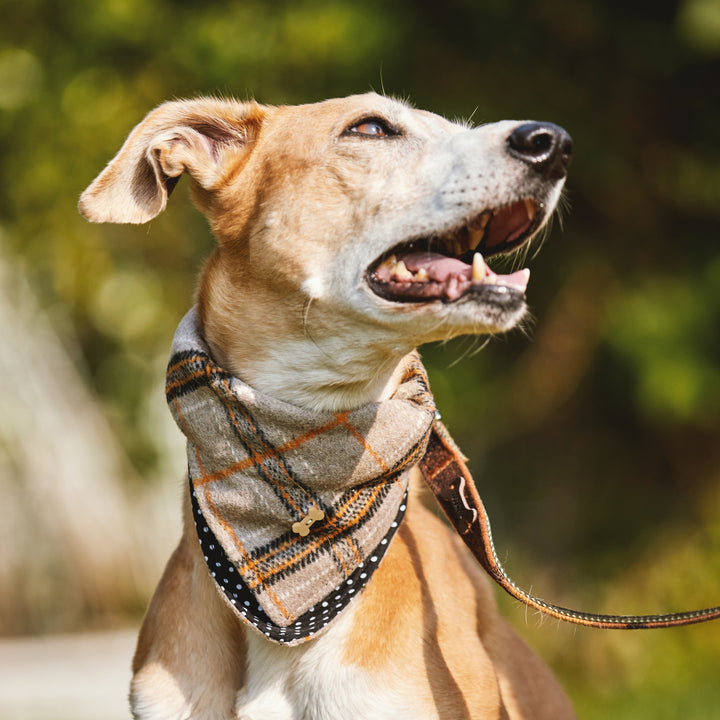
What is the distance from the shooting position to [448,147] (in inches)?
101

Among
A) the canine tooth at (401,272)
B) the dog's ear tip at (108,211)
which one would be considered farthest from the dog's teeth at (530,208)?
the dog's ear tip at (108,211)

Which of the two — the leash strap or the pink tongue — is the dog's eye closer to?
the pink tongue

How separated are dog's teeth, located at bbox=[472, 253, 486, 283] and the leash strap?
0.53m

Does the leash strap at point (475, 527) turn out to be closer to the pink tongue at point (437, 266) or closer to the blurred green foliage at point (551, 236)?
the pink tongue at point (437, 266)

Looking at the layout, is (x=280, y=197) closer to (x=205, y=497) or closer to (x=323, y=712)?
(x=205, y=497)

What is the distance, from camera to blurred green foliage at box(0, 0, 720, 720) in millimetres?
6324

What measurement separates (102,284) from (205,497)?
4.71 m

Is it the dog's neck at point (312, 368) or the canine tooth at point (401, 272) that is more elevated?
the canine tooth at point (401, 272)

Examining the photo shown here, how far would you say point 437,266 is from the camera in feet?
8.25

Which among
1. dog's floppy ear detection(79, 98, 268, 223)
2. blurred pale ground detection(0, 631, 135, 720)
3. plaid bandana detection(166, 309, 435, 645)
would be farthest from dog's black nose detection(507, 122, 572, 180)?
blurred pale ground detection(0, 631, 135, 720)

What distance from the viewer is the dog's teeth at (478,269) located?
243 centimetres

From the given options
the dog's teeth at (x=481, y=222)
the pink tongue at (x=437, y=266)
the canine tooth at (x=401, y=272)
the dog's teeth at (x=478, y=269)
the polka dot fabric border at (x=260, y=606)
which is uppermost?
the dog's teeth at (x=481, y=222)

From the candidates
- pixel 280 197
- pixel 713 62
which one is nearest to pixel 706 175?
pixel 713 62

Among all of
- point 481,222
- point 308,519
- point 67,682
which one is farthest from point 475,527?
point 67,682
